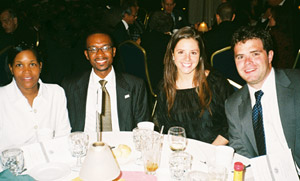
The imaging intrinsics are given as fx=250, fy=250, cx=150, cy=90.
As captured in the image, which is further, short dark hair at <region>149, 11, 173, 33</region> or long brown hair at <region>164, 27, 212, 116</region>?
short dark hair at <region>149, 11, 173, 33</region>

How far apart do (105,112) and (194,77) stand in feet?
3.09

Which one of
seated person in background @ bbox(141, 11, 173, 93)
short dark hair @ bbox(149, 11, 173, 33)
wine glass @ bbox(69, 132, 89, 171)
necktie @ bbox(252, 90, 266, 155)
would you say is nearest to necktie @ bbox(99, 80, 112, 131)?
wine glass @ bbox(69, 132, 89, 171)

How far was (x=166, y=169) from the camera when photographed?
1.48m

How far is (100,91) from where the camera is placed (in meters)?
2.47

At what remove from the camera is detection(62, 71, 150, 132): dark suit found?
2490 millimetres

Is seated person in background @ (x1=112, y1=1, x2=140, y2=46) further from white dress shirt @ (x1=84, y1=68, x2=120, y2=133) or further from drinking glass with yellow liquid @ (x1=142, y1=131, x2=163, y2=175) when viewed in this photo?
drinking glass with yellow liquid @ (x1=142, y1=131, x2=163, y2=175)

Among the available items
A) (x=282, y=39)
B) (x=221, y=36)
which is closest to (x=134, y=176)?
(x=221, y=36)

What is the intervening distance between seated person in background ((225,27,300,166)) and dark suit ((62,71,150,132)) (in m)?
1.02

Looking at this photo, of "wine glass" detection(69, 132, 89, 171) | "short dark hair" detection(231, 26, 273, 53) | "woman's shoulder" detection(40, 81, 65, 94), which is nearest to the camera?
"wine glass" detection(69, 132, 89, 171)

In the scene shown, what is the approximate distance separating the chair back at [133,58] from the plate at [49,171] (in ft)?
7.12

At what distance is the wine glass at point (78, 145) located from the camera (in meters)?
1.55

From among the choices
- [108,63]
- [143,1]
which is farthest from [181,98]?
[143,1]

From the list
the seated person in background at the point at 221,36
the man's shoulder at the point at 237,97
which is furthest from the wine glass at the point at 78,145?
the seated person in background at the point at 221,36

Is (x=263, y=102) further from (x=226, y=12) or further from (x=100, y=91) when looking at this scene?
(x=226, y=12)
